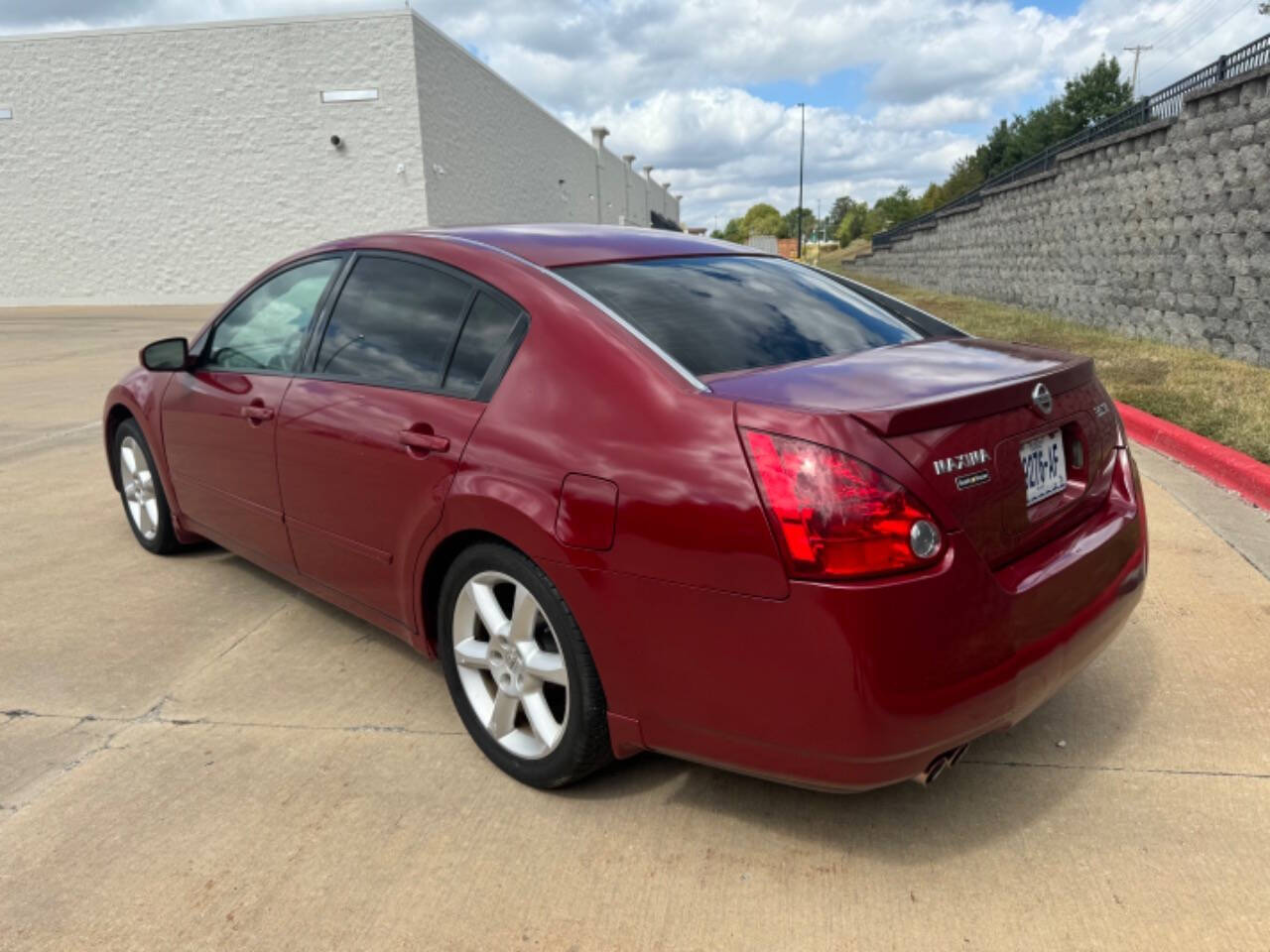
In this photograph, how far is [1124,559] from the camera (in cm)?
269

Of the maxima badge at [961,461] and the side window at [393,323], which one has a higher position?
the side window at [393,323]

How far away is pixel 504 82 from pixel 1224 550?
34784mm

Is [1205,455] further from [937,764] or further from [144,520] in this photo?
[144,520]

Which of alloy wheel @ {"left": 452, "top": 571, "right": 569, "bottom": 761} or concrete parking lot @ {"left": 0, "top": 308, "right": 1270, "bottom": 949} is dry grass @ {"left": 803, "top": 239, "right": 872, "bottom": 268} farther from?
alloy wheel @ {"left": 452, "top": 571, "right": 569, "bottom": 761}

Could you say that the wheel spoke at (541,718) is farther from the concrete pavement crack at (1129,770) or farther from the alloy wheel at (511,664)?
the concrete pavement crack at (1129,770)

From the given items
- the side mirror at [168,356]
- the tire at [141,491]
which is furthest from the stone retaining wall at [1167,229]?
the tire at [141,491]

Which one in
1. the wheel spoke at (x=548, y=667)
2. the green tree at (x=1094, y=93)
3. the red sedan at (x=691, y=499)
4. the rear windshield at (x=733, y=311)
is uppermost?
the green tree at (x=1094, y=93)

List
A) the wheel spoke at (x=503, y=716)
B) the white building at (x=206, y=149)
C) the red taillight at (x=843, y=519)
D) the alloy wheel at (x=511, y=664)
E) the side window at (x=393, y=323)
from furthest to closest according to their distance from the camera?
1. the white building at (x=206, y=149)
2. the side window at (x=393, y=323)
3. the wheel spoke at (x=503, y=716)
4. the alloy wheel at (x=511, y=664)
5. the red taillight at (x=843, y=519)

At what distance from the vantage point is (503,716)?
279 centimetres

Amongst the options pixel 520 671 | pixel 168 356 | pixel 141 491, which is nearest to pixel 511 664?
pixel 520 671

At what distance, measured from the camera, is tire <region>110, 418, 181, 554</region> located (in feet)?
15.4

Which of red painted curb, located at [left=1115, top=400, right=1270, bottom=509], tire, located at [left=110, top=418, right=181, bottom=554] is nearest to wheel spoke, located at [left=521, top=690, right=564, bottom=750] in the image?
tire, located at [left=110, top=418, right=181, bottom=554]

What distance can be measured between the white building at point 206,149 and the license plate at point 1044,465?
25342mm

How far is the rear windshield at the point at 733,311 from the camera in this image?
8.65 feet
